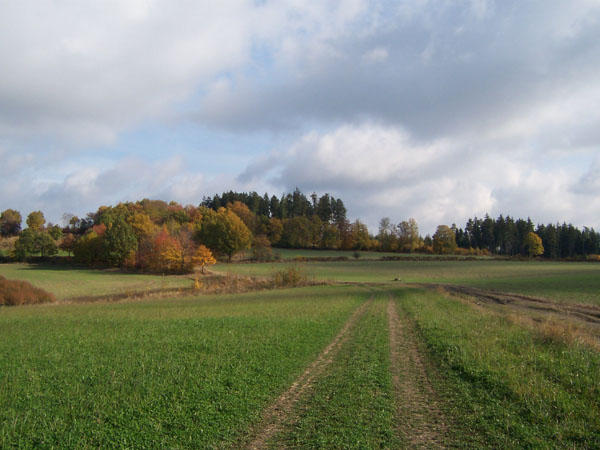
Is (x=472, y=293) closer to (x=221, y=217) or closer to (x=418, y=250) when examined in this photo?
(x=221, y=217)

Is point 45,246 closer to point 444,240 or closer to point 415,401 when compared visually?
point 415,401

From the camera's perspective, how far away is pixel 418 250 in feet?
438

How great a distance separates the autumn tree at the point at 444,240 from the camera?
132 meters

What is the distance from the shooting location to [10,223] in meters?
144

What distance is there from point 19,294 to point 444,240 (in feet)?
434

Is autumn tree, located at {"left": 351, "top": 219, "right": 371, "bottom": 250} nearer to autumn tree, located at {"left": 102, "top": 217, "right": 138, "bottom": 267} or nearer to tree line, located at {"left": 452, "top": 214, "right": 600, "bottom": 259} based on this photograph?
tree line, located at {"left": 452, "top": 214, "right": 600, "bottom": 259}

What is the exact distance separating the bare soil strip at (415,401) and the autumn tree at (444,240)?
127 metres

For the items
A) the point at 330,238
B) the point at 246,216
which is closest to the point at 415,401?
the point at 330,238

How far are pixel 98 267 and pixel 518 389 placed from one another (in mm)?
93831

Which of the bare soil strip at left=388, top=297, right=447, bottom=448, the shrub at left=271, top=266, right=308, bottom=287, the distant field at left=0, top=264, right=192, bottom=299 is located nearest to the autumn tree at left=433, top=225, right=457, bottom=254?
the shrub at left=271, top=266, right=308, bottom=287

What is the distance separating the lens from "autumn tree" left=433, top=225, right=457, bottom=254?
433 feet

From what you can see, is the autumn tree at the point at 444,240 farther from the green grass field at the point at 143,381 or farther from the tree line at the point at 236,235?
A: the green grass field at the point at 143,381

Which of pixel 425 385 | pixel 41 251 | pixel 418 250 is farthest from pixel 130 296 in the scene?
pixel 418 250

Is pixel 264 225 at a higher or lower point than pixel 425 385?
higher
